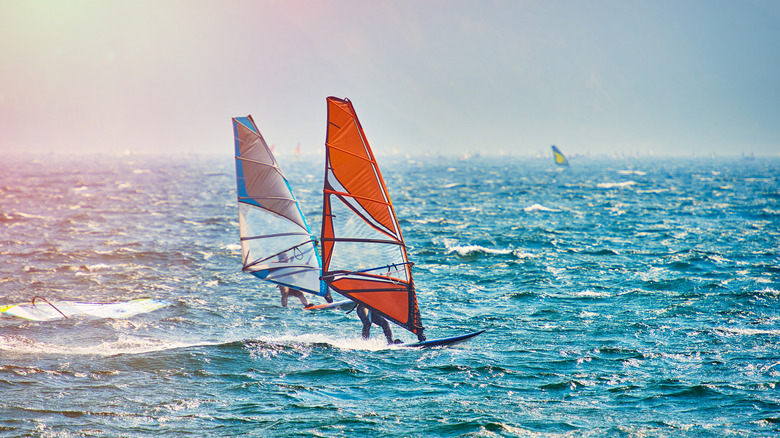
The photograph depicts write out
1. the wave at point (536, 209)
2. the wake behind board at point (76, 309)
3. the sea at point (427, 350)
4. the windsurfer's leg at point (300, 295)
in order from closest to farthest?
the sea at point (427, 350) → the wake behind board at point (76, 309) → the windsurfer's leg at point (300, 295) → the wave at point (536, 209)

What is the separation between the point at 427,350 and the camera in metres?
18.2

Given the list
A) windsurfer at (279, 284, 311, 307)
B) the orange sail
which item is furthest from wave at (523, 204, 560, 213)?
the orange sail

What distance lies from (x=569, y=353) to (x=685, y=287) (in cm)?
1115

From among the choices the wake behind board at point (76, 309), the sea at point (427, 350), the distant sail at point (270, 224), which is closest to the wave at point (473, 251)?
the sea at point (427, 350)

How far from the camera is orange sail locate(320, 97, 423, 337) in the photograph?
17.5 meters

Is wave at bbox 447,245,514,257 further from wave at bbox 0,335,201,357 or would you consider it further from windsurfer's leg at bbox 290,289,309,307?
wave at bbox 0,335,201,357

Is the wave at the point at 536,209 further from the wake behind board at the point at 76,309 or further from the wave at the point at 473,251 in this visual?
the wake behind board at the point at 76,309

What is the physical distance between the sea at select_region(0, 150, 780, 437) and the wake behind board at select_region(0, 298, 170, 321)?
0.42m

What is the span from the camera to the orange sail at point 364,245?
57.4 ft

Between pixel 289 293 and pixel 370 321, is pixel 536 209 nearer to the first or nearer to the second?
pixel 289 293

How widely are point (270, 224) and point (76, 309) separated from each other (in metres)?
6.84

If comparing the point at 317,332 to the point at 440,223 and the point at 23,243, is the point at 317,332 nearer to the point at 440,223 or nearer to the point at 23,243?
the point at 23,243

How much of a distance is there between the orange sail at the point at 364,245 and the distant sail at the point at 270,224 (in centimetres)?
401

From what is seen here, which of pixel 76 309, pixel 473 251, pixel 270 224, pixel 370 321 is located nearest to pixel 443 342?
pixel 370 321
